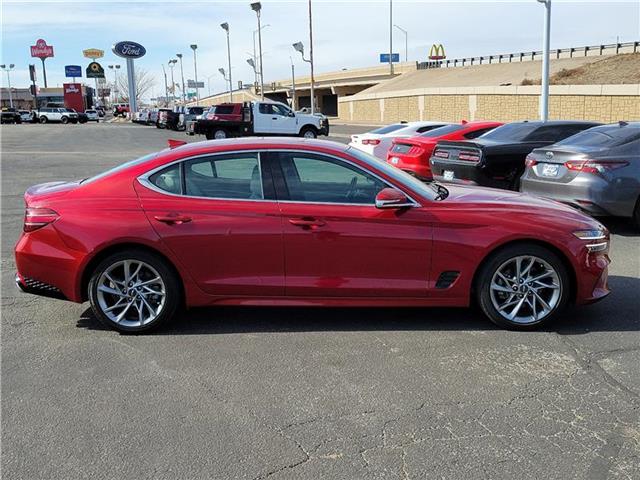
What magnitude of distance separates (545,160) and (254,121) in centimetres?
2478

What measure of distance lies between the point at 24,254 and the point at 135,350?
1250 millimetres

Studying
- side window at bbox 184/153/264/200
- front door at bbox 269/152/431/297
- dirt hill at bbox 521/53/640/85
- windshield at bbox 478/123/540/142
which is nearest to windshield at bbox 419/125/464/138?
windshield at bbox 478/123/540/142

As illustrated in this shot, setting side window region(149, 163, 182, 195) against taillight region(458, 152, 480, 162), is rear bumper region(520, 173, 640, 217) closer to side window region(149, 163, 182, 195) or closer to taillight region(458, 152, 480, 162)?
taillight region(458, 152, 480, 162)

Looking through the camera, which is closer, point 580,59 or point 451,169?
point 451,169

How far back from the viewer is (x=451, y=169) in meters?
10.4

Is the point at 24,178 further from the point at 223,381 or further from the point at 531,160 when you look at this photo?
the point at 223,381

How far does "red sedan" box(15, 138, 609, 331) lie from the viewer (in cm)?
479

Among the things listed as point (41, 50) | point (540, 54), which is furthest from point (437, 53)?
point (41, 50)

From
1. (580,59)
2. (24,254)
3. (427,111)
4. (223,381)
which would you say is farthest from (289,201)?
(580,59)

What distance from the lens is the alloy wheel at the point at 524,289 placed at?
16.1ft

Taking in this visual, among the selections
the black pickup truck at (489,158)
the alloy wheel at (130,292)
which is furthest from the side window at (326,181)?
the black pickup truck at (489,158)

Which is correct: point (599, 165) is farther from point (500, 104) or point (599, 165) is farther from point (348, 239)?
point (500, 104)

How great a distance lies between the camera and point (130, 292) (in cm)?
488

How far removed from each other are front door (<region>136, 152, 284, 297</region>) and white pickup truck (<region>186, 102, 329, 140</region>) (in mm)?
27660
